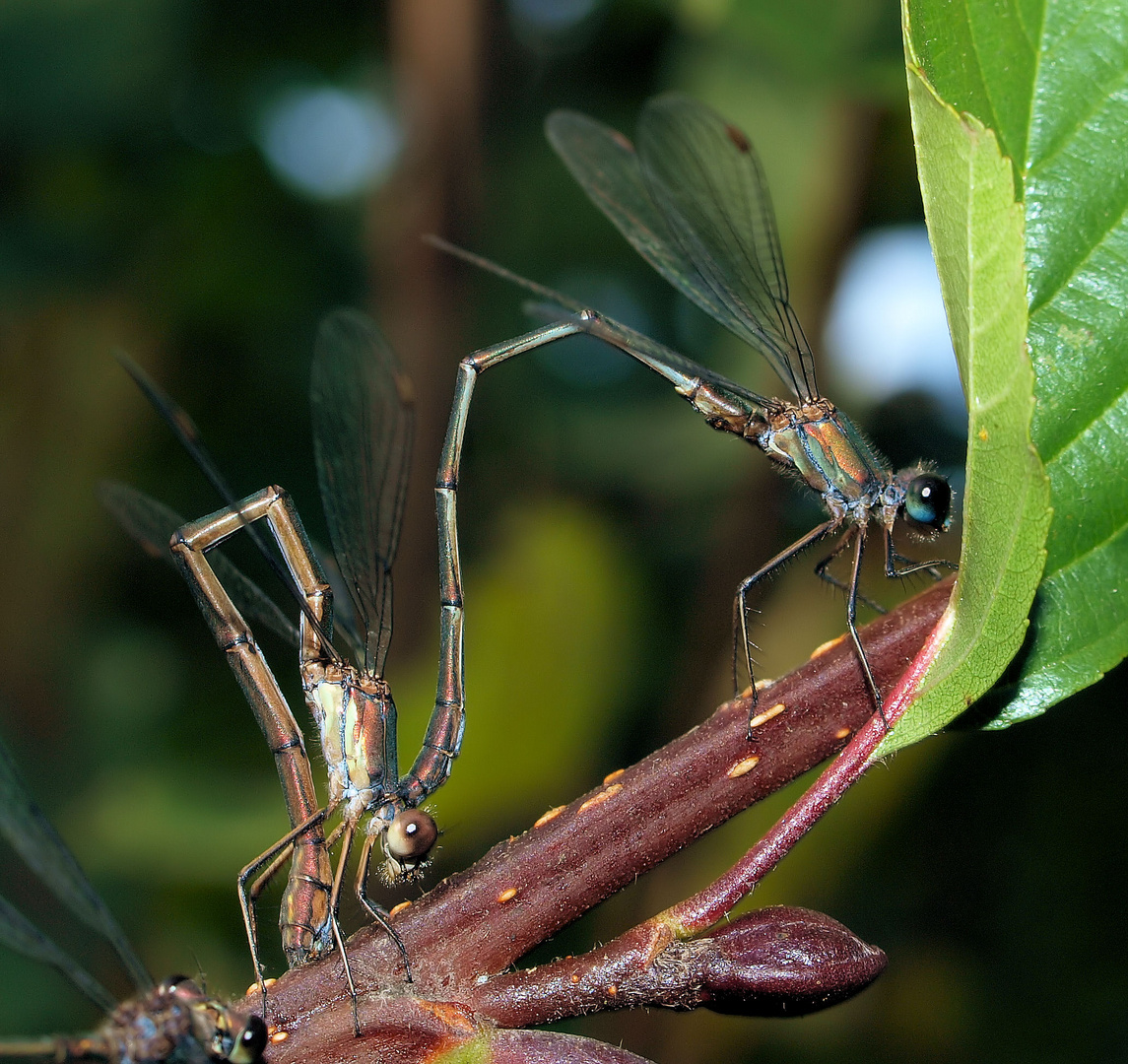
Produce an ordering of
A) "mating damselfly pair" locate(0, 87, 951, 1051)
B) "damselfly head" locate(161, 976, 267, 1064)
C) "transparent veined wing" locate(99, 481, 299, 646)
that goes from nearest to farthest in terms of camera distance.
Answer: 1. "damselfly head" locate(161, 976, 267, 1064)
2. "mating damselfly pair" locate(0, 87, 951, 1051)
3. "transparent veined wing" locate(99, 481, 299, 646)

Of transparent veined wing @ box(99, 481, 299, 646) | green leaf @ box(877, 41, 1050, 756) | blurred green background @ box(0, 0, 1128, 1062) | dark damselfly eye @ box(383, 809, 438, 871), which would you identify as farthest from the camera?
blurred green background @ box(0, 0, 1128, 1062)

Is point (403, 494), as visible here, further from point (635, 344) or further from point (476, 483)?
point (476, 483)

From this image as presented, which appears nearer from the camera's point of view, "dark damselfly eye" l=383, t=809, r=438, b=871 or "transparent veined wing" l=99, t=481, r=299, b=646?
"dark damselfly eye" l=383, t=809, r=438, b=871

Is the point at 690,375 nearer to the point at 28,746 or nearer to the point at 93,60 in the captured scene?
the point at 93,60

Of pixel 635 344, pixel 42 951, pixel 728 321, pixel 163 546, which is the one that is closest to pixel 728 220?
pixel 728 321

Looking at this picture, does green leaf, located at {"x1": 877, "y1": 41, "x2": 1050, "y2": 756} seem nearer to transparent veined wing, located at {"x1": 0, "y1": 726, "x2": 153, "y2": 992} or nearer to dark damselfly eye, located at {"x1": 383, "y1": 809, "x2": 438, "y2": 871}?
dark damselfly eye, located at {"x1": 383, "y1": 809, "x2": 438, "y2": 871}

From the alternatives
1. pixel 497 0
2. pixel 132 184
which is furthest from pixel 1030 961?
pixel 132 184

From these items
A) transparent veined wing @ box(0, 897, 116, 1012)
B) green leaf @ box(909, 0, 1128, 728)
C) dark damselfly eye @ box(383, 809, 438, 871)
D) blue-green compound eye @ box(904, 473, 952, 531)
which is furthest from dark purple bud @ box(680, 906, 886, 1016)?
blue-green compound eye @ box(904, 473, 952, 531)
